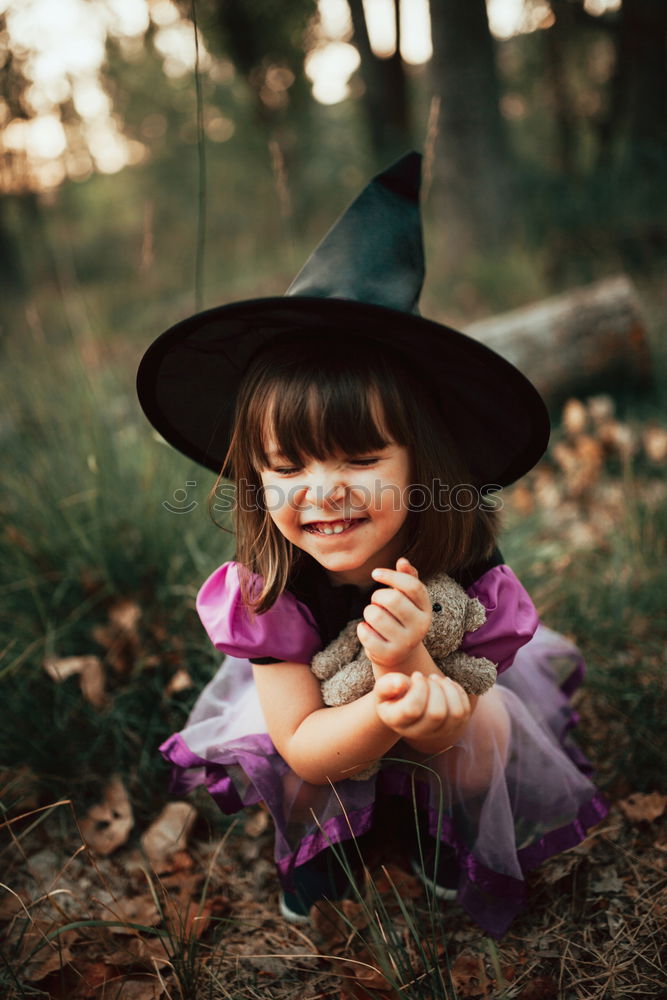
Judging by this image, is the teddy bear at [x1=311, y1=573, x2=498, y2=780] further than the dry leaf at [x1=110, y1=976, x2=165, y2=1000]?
No

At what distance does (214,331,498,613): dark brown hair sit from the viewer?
4.05 ft

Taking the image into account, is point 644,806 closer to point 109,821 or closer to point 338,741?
point 338,741

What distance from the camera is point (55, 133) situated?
2.74 m

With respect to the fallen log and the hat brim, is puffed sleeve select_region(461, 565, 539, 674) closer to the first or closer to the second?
the hat brim

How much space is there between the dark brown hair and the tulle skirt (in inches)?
16.3

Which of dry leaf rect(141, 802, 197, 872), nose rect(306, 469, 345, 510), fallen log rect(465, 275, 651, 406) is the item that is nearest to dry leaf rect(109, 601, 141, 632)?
dry leaf rect(141, 802, 197, 872)

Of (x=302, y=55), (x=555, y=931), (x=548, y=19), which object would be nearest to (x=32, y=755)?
(x=555, y=931)

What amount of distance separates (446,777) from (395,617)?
2.03ft

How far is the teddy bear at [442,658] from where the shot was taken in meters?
1.31

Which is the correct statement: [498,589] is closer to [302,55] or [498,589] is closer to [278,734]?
[278,734]

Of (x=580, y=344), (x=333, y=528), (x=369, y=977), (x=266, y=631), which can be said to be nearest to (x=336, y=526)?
(x=333, y=528)

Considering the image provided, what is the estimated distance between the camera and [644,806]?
1.76 meters

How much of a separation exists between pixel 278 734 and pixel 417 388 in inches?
31.3

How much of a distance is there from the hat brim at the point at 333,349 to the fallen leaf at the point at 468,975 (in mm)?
1066
